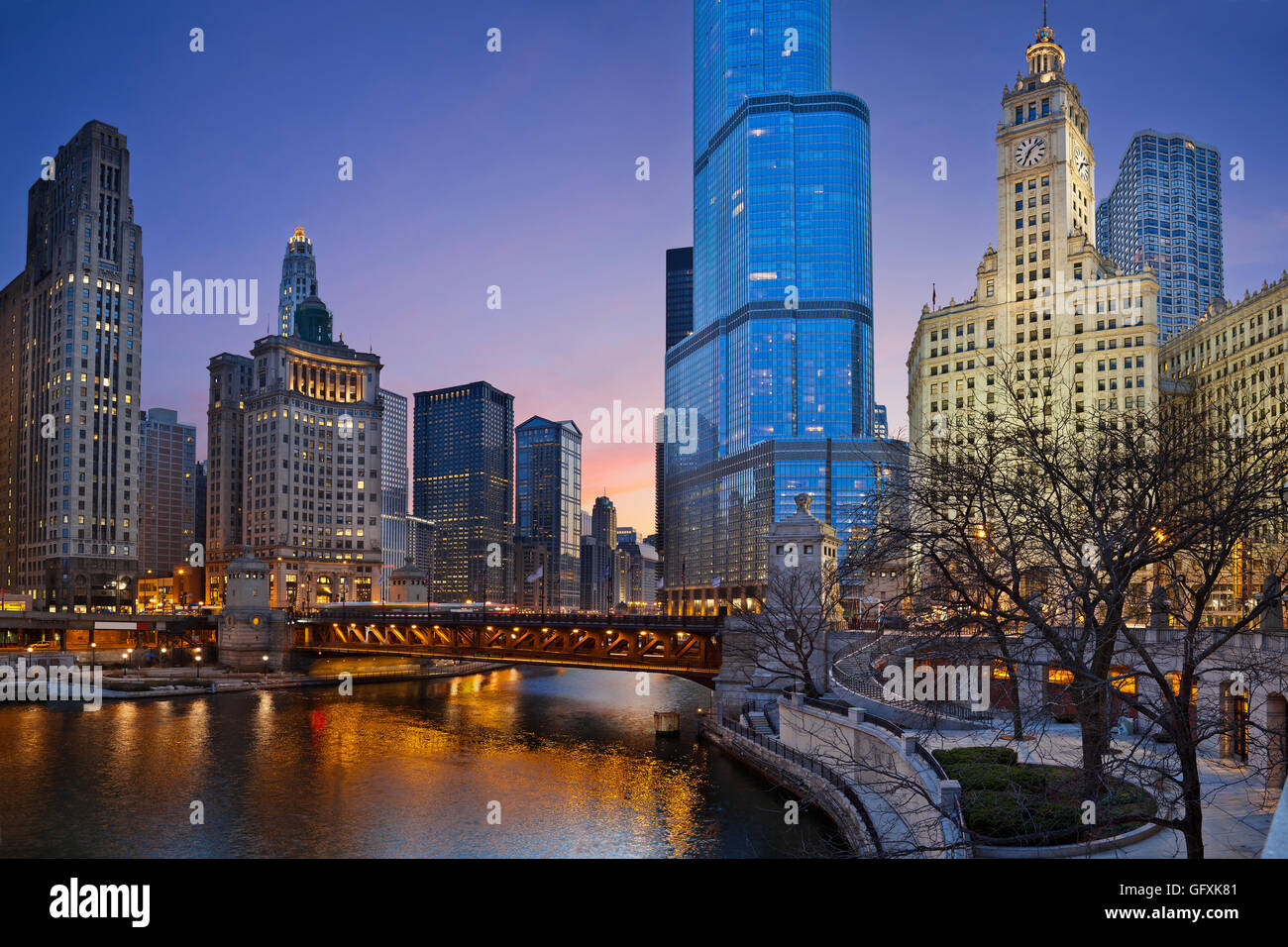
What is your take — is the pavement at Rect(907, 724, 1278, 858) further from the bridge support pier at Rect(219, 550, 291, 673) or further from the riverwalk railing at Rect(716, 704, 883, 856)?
the bridge support pier at Rect(219, 550, 291, 673)

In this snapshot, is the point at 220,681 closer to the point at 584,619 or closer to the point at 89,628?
the point at 89,628

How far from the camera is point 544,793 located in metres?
43.9

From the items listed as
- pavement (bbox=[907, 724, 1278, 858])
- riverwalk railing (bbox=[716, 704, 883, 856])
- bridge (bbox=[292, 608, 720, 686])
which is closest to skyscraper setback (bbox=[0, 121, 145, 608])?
bridge (bbox=[292, 608, 720, 686])

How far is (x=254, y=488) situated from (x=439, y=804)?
157m

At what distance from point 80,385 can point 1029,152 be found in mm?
138961

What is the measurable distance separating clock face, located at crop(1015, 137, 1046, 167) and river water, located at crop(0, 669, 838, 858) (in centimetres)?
8487

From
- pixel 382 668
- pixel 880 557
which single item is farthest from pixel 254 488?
pixel 880 557

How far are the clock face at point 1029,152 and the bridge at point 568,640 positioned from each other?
8547 cm

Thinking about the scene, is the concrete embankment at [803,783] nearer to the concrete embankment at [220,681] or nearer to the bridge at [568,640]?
the bridge at [568,640]

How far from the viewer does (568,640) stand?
232 ft

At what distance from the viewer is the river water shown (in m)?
35.2

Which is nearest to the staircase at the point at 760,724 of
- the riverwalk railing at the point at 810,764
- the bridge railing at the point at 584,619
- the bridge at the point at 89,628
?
the riverwalk railing at the point at 810,764

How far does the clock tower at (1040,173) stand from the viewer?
117 meters
